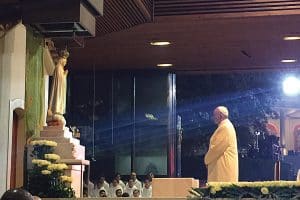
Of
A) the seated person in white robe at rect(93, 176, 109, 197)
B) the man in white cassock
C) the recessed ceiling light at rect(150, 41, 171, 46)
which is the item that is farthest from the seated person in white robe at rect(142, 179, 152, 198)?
the man in white cassock

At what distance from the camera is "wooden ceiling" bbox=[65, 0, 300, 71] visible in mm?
9297

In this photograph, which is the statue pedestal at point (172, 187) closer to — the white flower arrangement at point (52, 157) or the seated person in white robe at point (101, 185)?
the white flower arrangement at point (52, 157)

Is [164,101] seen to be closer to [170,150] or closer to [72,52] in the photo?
[170,150]

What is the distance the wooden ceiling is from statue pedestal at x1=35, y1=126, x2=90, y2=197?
1.81 m

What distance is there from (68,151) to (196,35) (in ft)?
10.6

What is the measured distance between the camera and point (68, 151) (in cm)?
818

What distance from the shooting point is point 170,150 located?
13797mm

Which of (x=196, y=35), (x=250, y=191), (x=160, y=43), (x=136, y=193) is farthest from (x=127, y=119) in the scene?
(x=250, y=191)

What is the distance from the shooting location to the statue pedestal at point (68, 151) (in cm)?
811

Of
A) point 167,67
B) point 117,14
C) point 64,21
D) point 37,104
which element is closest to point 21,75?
point 37,104

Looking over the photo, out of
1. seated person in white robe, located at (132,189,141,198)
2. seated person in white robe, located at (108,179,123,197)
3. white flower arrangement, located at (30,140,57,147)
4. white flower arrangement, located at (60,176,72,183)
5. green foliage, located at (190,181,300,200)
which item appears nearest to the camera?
green foliage, located at (190,181,300,200)

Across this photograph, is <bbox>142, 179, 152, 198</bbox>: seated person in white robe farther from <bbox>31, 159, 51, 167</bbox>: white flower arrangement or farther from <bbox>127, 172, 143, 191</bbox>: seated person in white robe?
<bbox>31, 159, 51, 167</bbox>: white flower arrangement

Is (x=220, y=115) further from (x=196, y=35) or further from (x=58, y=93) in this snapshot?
(x=58, y=93)

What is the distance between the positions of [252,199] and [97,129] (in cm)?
900
